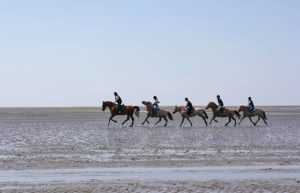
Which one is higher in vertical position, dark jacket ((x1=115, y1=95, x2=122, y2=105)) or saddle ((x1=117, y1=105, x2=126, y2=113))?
dark jacket ((x1=115, y1=95, x2=122, y2=105))

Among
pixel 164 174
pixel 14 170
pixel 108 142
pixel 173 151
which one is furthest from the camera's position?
pixel 108 142

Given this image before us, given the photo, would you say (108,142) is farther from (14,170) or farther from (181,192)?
(181,192)

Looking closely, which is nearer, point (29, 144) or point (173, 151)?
point (173, 151)

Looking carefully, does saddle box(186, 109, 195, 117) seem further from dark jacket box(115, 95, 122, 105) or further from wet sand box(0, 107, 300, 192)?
wet sand box(0, 107, 300, 192)

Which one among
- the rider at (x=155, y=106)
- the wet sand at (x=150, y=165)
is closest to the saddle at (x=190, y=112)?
the rider at (x=155, y=106)

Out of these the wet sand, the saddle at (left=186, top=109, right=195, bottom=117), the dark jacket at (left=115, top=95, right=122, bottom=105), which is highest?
the dark jacket at (left=115, top=95, right=122, bottom=105)

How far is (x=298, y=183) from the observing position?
13242 mm

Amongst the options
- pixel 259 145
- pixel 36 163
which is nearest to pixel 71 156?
pixel 36 163

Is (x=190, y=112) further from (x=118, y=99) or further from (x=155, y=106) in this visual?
(x=118, y=99)

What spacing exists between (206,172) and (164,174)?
1.09 meters

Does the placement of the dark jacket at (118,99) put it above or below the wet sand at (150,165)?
above

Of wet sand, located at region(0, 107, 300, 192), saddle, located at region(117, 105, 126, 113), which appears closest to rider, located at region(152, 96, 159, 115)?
saddle, located at region(117, 105, 126, 113)

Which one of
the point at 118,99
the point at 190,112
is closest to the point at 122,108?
the point at 118,99

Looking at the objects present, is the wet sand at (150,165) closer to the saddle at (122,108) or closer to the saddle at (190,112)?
the saddle at (190,112)
